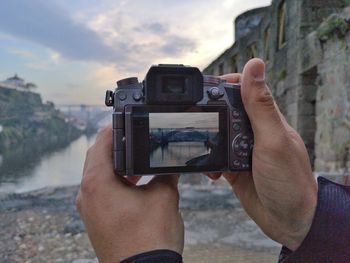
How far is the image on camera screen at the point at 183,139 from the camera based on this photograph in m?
0.69

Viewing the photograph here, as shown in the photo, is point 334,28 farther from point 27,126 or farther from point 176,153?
point 27,126

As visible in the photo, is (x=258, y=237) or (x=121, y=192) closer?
(x=121, y=192)

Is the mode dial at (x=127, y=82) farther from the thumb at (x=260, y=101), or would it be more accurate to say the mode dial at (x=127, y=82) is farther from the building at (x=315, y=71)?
the building at (x=315, y=71)

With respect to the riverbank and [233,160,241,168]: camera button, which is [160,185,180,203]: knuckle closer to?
[233,160,241,168]: camera button

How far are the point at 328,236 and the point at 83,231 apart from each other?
2572 millimetres

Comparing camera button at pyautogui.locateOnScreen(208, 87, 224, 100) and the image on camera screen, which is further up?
camera button at pyautogui.locateOnScreen(208, 87, 224, 100)

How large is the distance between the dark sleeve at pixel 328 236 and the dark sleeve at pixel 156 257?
25cm

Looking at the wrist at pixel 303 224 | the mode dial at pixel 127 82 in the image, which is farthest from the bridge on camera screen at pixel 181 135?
the wrist at pixel 303 224

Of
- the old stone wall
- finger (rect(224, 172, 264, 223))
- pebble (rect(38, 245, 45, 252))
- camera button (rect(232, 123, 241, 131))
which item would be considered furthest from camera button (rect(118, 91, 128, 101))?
the old stone wall

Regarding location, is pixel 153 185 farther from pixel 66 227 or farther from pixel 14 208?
pixel 14 208

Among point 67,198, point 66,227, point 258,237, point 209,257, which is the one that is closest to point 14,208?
point 67,198

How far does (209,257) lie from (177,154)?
2.01 metres

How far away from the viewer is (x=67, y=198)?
158 inches

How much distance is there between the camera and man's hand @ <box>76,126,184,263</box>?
1.93 ft
